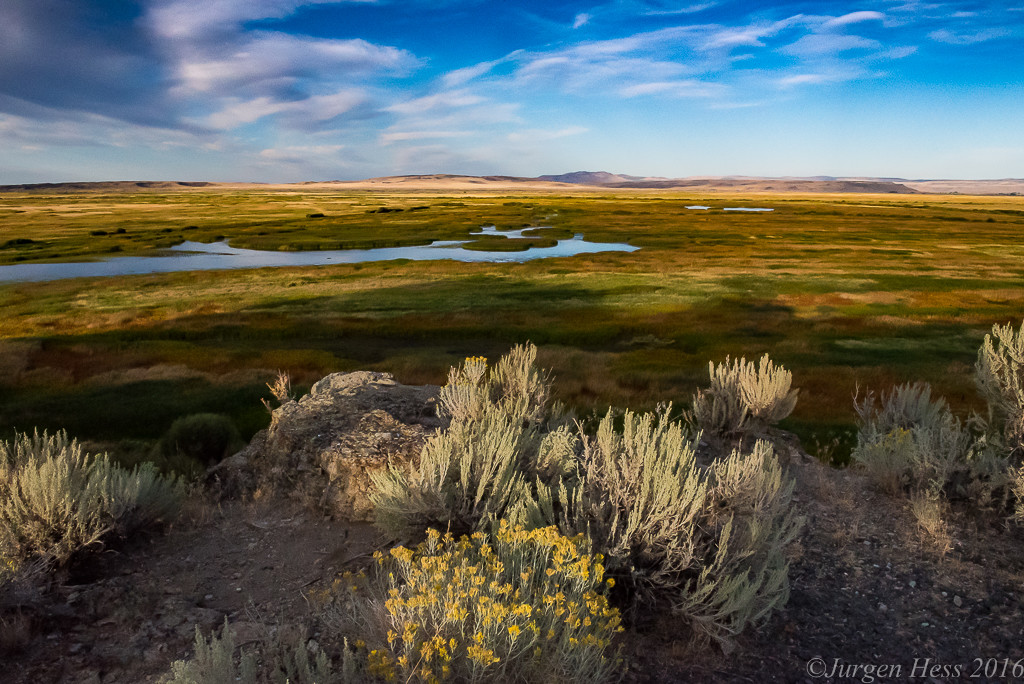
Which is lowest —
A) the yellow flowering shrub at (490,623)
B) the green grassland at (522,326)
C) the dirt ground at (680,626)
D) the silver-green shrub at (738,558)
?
the green grassland at (522,326)

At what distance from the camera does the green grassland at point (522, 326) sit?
49.4ft

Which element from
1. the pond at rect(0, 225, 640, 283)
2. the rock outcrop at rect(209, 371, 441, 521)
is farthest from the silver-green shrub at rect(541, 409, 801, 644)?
the pond at rect(0, 225, 640, 283)

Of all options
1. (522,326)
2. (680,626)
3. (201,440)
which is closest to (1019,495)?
(680,626)

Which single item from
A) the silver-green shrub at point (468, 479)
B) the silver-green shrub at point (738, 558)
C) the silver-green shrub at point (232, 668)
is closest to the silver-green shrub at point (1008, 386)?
the silver-green shrub at point (738, 558)

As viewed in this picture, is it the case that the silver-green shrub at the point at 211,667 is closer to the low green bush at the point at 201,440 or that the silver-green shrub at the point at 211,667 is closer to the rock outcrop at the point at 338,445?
the rock outcrop at the point at 338,445

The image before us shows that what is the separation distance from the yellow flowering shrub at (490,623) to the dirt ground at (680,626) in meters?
0.97

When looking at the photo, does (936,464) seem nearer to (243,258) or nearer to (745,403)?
(745,403)

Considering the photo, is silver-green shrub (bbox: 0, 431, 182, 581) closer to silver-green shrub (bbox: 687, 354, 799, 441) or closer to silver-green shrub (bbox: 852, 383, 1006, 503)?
silver-green shrub (bbox: 687, 354, 799, 441)

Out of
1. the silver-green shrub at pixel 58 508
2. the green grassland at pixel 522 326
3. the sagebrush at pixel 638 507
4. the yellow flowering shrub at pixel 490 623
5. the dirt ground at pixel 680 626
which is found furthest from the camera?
the green grassland at pixel 522 326

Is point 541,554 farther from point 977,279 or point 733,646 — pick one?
point 977,279

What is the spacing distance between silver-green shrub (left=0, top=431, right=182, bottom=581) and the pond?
Answer: 122 ft

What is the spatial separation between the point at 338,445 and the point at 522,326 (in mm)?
15727

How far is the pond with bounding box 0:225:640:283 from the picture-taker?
130ft

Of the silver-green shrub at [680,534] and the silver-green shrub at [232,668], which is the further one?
the silver-green shrub at [680,534]
